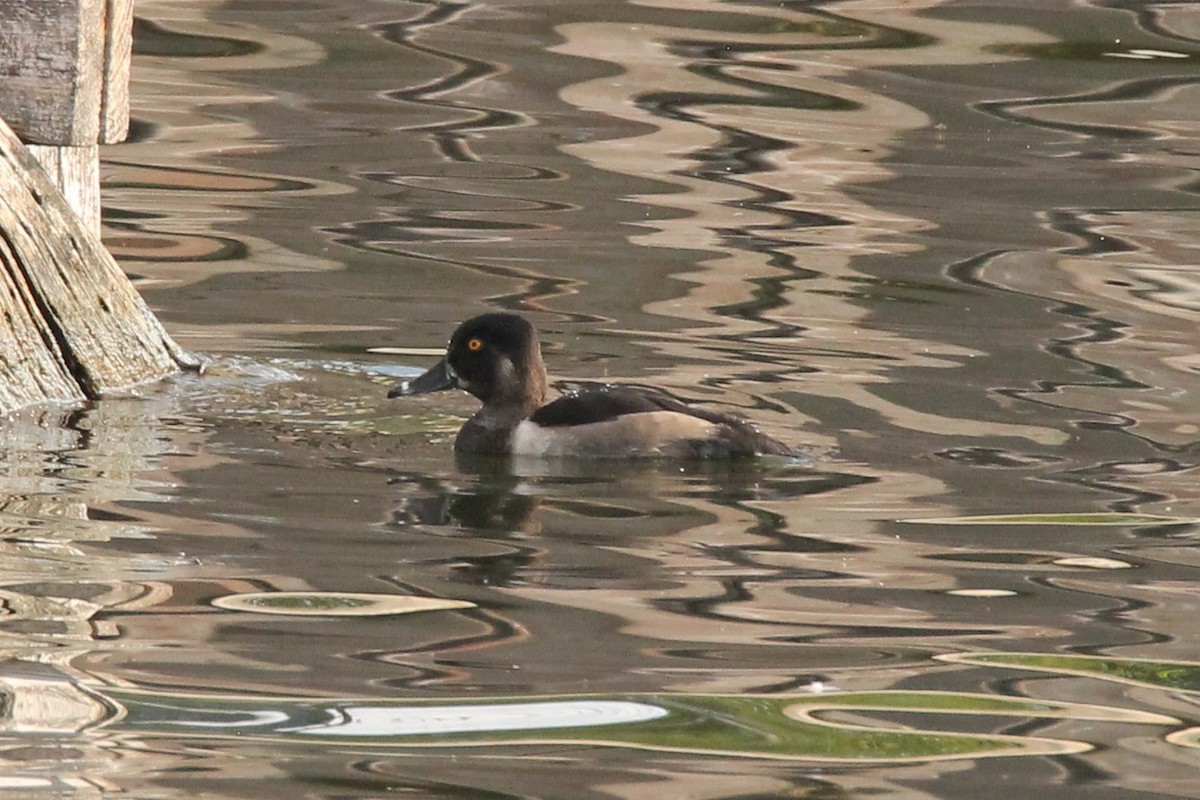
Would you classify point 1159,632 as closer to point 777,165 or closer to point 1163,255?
point 1163,255

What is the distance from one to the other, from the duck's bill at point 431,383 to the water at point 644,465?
0.45 ft

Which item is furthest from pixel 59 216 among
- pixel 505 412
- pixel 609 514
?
pixel 609 514

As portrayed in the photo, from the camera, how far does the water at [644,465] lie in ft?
15.7

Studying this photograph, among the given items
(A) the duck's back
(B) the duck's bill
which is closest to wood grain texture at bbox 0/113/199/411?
(B) the duck's bill

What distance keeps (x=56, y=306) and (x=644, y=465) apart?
2.25 metres

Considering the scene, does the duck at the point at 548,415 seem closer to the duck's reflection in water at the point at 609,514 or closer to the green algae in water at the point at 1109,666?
the duck's reflection in water at the point at 609,514

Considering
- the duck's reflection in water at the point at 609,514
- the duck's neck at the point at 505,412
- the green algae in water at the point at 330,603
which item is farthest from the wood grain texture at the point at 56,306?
the green algae in water at the point at 330,603

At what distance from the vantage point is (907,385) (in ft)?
29.5

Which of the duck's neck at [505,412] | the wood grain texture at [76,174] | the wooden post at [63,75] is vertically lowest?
the duck's neck at [505,412]

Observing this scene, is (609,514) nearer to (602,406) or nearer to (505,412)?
(602,406)

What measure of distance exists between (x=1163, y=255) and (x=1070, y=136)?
275 centimetres

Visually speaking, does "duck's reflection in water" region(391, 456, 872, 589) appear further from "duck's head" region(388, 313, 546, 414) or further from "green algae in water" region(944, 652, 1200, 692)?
"green algae in water" region(944, 652, 1200, 692)

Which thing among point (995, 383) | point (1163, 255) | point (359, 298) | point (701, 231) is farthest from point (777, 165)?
point (995, 383)

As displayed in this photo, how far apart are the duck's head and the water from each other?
0.65 ft
